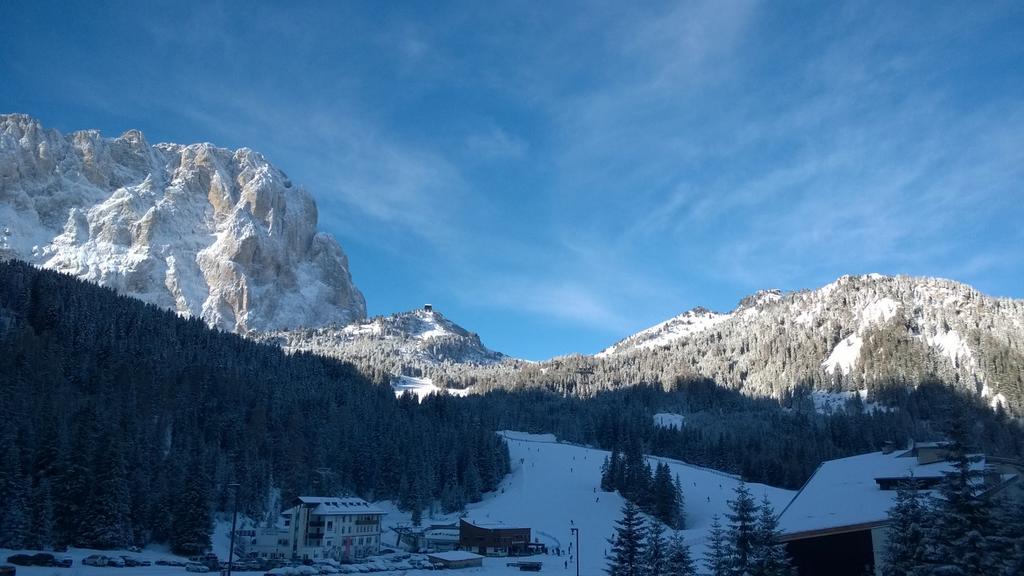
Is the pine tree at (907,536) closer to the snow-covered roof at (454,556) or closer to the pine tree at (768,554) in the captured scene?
the pine tree at (768,554)

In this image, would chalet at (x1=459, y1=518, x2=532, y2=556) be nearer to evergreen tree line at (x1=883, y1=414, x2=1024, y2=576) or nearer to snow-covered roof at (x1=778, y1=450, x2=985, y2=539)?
snow-covered roof at (x1=778, y1=450, x2=985, y2=539)

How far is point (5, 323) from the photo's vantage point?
108375 millimetres

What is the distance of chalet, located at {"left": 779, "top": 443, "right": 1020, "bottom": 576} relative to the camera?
33.3 m

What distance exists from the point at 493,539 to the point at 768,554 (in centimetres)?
6433

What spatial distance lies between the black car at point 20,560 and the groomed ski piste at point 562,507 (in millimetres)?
4524

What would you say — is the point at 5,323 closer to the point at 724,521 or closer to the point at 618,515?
the point at 618,515

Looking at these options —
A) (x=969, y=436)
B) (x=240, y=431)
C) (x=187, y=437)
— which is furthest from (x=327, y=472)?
(x=969, y=436)

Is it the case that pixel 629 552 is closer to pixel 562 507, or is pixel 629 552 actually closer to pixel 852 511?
pixel 852 511

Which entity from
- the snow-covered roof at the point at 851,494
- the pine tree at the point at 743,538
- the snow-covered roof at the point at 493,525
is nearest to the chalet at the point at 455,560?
the snow-covered roof at the point at 493,525

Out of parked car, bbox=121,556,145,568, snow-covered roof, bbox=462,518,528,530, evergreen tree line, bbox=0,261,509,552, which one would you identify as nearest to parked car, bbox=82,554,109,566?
parked car, bbox=121,556,145,568

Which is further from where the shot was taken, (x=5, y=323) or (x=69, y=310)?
(x=69, y=310)

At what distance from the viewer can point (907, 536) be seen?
26484 mm

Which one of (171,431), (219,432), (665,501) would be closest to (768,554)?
(665,501)

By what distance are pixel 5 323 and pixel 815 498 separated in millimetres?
115443
